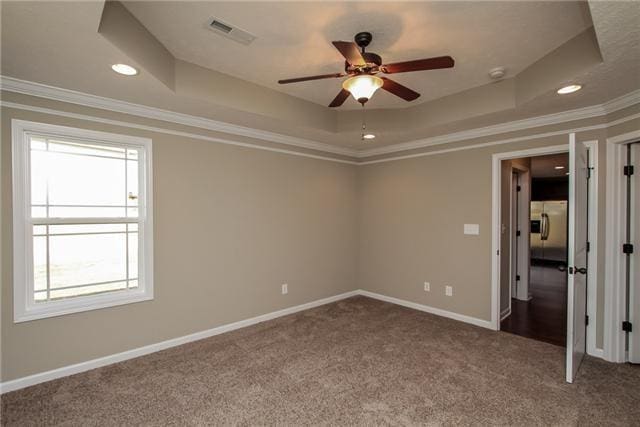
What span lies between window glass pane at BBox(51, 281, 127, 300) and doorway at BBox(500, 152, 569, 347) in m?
4.17

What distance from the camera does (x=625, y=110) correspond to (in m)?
2.75

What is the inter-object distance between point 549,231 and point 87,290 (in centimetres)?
1015

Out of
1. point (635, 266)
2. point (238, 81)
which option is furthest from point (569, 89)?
point (238, 81)

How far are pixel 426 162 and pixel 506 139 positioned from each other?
3.39ft

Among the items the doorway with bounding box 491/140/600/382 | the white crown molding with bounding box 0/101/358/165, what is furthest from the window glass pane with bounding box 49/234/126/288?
the doorway with bounding box 491/140/600/382

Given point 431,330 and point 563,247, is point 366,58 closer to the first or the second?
point 431,330

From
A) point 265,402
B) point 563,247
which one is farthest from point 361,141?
point 563,247

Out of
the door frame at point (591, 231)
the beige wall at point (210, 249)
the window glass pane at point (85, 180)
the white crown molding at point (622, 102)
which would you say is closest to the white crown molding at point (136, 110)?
the beige wall at point (210, 249)

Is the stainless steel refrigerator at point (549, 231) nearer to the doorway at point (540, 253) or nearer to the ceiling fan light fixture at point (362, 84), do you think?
the doorway at point (540, 253)

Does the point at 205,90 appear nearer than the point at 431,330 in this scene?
Yes

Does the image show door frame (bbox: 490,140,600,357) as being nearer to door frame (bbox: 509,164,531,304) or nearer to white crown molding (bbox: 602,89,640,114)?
white crown molding (bbox: 602,89,640,114)

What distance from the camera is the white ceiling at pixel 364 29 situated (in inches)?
76.3

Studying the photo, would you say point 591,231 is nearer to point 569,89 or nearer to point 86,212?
point 569,89

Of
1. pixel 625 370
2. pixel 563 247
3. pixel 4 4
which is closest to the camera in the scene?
pixel 4 4
